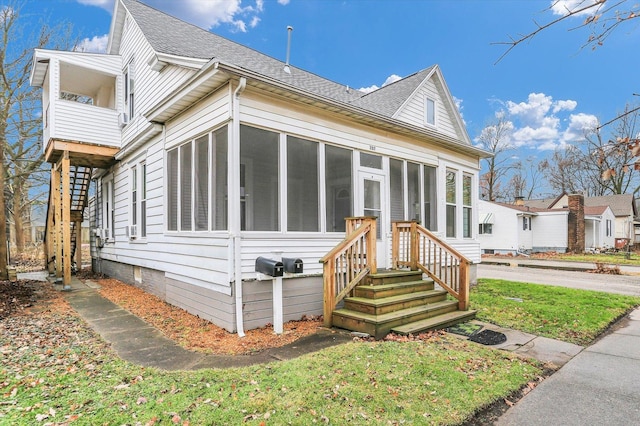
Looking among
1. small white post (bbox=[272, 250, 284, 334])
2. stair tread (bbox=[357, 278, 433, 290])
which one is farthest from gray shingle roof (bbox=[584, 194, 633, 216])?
small white post (bbox=[272, 250, 284, 334])

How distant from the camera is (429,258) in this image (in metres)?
6.72

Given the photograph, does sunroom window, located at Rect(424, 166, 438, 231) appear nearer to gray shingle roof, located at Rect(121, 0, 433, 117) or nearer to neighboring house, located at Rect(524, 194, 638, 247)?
gray shingle roof, located at Rect(121, 0, 433, 117)

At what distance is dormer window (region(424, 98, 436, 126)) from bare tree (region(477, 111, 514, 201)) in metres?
26.9

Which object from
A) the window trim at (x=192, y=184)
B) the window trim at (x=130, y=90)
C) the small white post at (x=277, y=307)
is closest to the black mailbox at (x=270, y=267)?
the small white post at (x=277, y=307)

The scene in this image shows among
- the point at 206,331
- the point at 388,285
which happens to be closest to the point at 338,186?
the point at 388,285

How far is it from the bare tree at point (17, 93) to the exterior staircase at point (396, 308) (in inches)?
699

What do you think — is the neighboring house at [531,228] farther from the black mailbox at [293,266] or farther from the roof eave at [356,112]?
the black mailbox at [293,266]

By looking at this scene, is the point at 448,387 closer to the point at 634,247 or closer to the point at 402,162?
the point at 402,162

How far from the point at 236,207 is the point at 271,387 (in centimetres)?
281

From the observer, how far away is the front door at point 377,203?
740cm

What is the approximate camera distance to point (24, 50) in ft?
58.0

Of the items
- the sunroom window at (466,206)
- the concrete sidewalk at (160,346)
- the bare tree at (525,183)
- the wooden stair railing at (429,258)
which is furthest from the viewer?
the bare tree at (525,183)

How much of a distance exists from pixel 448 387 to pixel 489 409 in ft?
1.27

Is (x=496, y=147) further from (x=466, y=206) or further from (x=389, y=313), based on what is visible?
(x=389, y=313)
